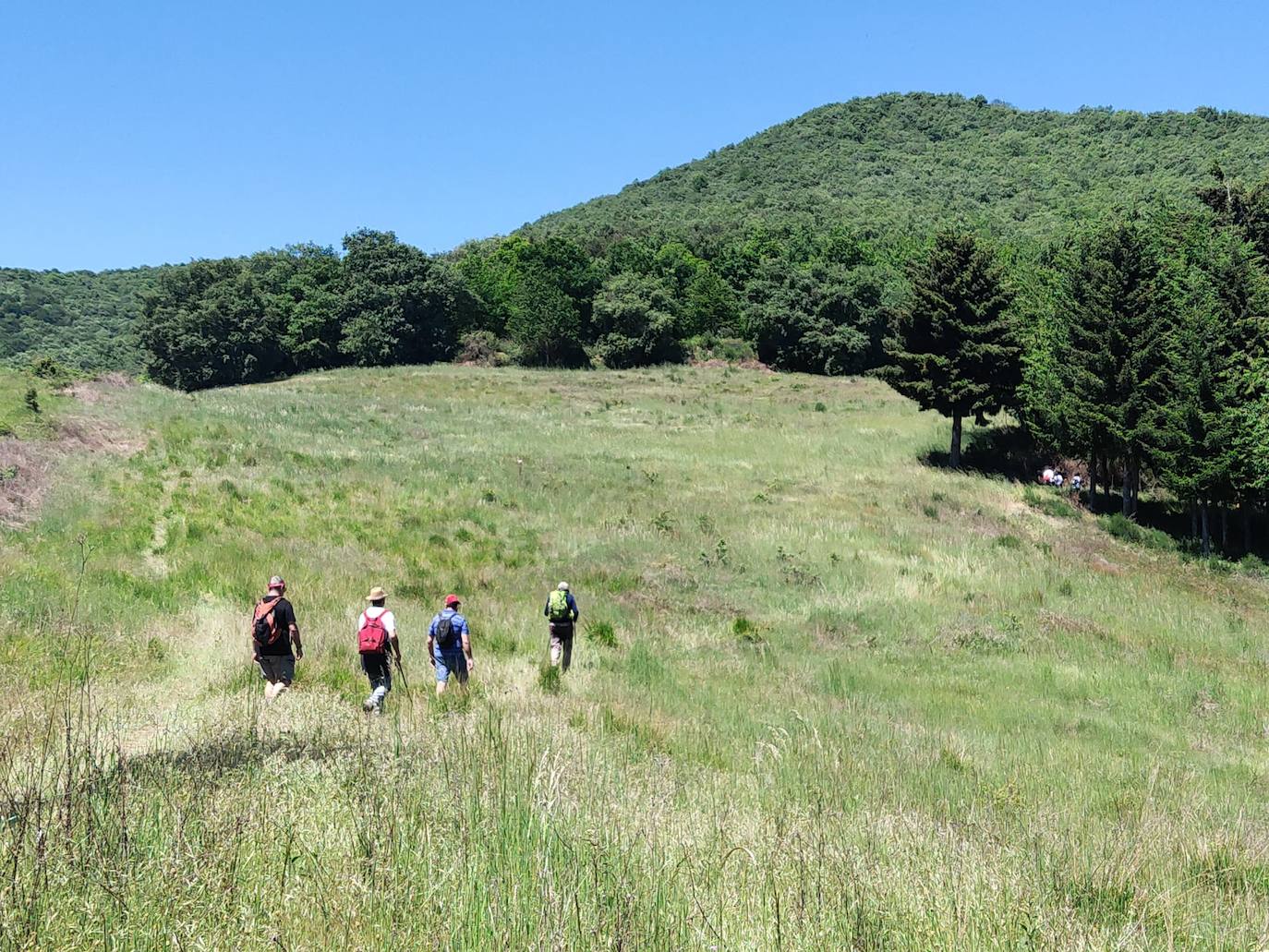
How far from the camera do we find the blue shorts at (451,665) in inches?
410

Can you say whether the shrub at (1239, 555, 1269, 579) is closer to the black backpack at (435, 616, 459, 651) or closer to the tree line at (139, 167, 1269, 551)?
the tree line at (139, 167, 1269, 551)

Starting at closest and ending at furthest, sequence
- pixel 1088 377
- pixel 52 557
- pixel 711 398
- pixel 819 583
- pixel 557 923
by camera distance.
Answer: pixel 557 923 → pixel 52 557 → pixel 819 583 → pixel 1088 377 → pixel 711 398

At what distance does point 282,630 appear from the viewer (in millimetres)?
9602

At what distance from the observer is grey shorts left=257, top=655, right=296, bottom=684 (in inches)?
381

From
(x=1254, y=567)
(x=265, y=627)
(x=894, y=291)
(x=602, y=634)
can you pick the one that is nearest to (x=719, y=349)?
(x=894, y=291)

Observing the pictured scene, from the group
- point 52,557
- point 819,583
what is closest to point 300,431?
point 52,557

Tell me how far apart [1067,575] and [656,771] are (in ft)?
69.0

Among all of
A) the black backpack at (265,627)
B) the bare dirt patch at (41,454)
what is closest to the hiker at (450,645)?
the black backpack at (265,627)

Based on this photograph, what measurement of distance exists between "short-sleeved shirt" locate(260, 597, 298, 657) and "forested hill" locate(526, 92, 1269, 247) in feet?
303

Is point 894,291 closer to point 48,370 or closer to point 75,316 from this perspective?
point 48,370

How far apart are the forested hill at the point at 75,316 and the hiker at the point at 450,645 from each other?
301 feet

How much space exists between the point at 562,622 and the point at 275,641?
4.43 metres

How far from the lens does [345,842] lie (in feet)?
12.0

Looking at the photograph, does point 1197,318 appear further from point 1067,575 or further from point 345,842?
point 345,842
